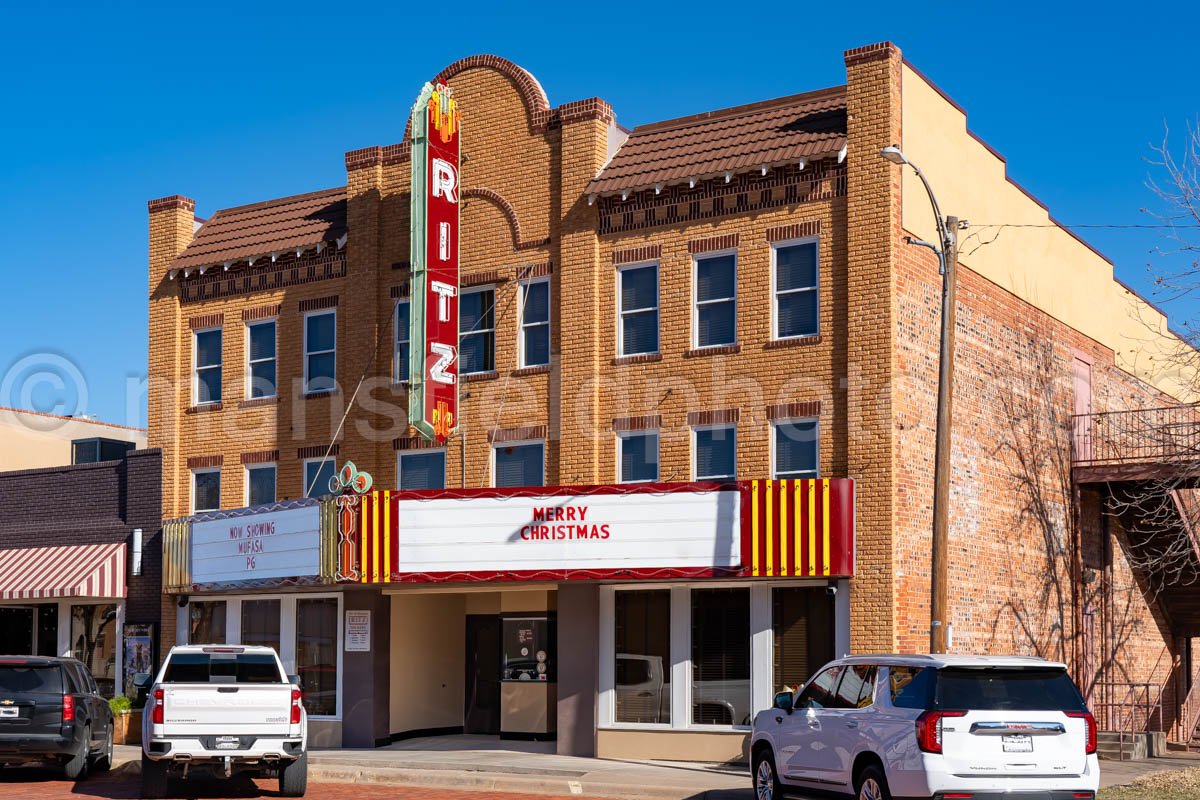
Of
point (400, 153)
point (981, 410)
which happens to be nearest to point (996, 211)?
point (981, 410)

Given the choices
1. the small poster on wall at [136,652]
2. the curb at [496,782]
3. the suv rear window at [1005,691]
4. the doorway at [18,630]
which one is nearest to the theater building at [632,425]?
the small poster on wall at [136,652]

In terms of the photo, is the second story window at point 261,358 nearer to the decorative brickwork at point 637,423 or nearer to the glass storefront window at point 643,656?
the decorative brickwork at point 637,423

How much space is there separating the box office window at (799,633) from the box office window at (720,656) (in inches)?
20.8

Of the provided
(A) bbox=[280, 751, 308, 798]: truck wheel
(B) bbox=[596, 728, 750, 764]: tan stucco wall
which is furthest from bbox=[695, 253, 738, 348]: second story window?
(A) bbox=[280, 751, 308, 798]: truck wheel

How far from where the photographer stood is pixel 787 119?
25672mm

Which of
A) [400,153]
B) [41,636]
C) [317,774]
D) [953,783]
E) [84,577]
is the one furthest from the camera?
[41,636]

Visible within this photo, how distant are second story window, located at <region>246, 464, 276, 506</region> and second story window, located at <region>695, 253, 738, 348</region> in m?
10.0

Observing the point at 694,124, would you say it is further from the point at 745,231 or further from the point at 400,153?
the point at 400,153

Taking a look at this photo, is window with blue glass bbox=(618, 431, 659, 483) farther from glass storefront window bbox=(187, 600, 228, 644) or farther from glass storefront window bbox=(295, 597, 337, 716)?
glass storefront window bbox=(187, 600, 228, 644)

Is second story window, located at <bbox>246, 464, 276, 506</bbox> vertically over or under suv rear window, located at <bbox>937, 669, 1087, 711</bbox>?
over

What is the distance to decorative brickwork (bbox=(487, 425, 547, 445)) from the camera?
27.1 meters

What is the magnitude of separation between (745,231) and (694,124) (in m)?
2.90

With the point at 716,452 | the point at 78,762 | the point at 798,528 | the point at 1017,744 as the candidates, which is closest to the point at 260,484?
the point at 78,762

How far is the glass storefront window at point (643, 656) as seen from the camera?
2525cm
